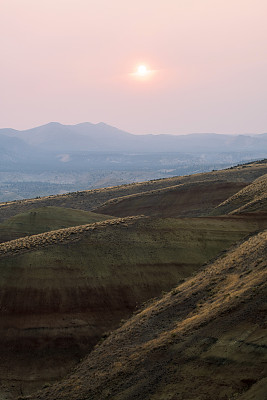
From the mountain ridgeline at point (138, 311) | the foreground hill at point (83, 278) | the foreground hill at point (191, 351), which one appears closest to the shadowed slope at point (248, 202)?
the mountain ridgeline at point (138, 311)

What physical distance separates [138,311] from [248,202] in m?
37.6

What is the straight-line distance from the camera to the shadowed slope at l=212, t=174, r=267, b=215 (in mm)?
65062

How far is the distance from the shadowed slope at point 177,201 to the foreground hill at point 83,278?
36.3 m

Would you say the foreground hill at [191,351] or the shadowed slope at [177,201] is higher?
the shadowed slope at [177,201]

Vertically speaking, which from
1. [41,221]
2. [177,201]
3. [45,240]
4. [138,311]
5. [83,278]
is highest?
[41,221]

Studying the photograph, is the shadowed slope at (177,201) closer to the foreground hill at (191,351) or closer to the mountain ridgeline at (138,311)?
the mountain ridgeline at (138,311)

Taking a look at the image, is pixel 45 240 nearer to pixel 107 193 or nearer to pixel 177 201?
pixel 177 201

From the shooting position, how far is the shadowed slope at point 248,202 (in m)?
65.1

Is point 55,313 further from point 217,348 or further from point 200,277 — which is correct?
point 217,348

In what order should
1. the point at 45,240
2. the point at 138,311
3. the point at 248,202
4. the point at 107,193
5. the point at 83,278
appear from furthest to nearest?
the point at 107,193 < the point at 248,202 < the point at 45,240 < the point at 83,278 < the point at 138,311

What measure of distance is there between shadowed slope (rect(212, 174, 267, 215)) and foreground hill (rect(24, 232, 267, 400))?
2779cm

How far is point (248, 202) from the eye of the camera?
72.9m

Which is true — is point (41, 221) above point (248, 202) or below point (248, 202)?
below

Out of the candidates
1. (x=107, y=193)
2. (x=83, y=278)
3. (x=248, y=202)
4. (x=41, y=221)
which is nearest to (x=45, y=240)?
(x=83, y=278)
